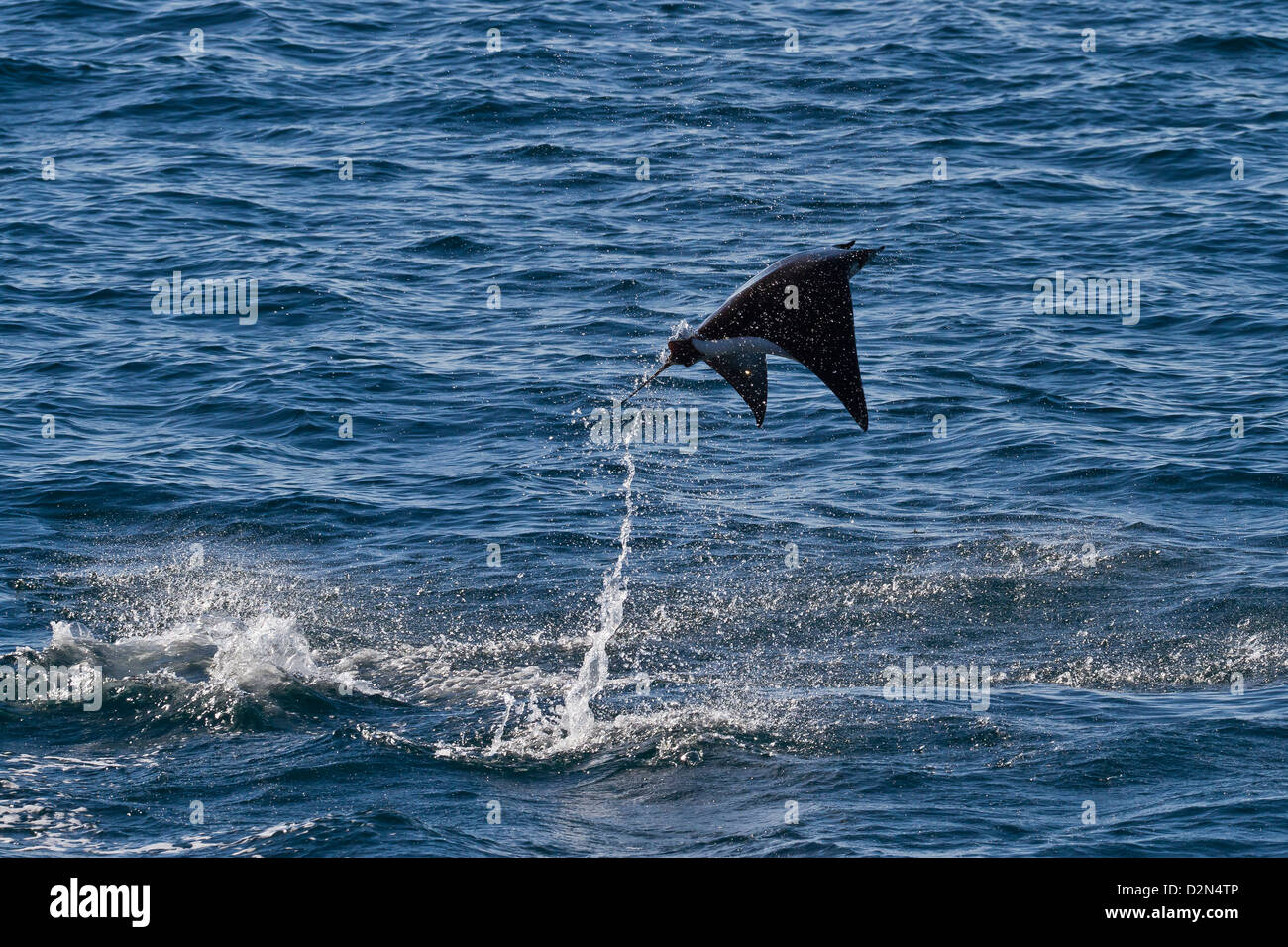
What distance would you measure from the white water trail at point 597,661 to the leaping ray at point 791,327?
3.68 meters

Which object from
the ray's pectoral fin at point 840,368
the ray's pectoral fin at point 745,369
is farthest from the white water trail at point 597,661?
the ray's pectoral fin at point 840,368

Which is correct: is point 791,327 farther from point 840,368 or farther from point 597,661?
point 597,661

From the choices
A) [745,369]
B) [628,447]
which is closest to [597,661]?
[745,369]

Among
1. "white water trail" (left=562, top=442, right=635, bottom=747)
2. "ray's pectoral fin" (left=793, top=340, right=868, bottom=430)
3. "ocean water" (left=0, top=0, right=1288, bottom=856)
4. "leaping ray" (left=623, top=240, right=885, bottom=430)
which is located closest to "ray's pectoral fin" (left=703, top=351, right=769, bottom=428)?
"leaping ray" (left=623, top=240, right=885, bottom=430)

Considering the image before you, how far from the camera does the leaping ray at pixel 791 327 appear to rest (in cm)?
1008

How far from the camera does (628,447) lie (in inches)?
754

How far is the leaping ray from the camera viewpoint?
10078 mm

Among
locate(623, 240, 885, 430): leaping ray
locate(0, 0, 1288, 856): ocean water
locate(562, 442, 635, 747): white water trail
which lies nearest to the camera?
locate(623, 240, 885, 430): leaping ray

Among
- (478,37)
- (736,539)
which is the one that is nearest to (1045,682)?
(736,539)

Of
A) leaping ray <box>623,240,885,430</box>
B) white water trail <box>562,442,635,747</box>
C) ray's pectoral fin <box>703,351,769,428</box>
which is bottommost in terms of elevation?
white water trail <box>562,442,635,747</box>

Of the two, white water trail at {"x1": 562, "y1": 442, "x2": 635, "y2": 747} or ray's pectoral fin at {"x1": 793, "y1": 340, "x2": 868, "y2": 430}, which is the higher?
ray's pectoral fin at {"x1": 793, "y1": 340, "x2": 868, "y2": 430}

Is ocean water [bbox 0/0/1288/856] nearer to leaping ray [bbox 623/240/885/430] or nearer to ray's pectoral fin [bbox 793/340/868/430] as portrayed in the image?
ray's pectoral fin [bbox 793/340/868/430]

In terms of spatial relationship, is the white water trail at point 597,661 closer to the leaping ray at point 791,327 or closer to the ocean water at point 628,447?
the ocean water at point 628,447
